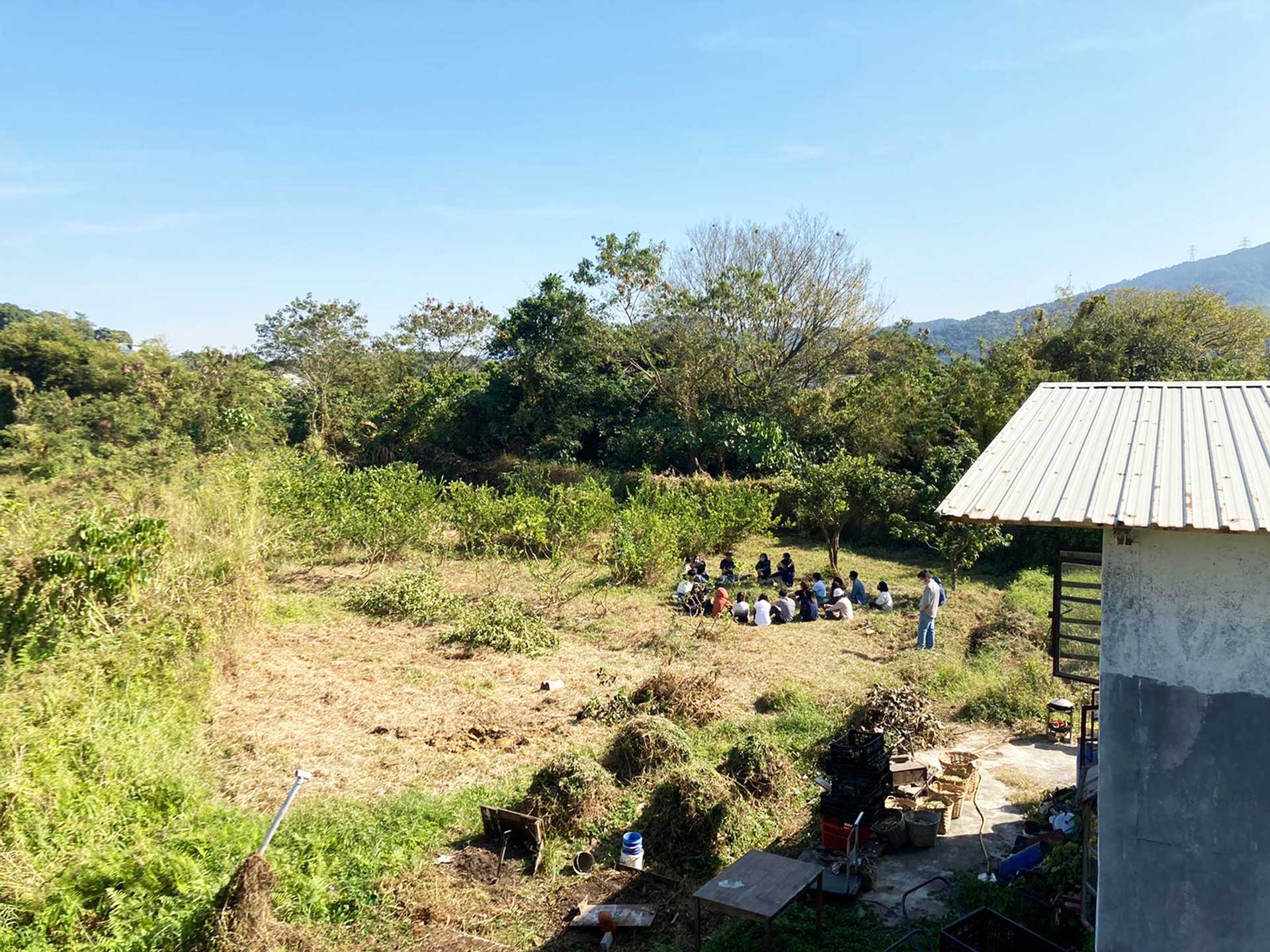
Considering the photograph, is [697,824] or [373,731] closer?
[697,824]

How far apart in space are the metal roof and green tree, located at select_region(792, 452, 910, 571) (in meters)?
10.5

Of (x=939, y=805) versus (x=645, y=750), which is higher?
(x=645, y=750)

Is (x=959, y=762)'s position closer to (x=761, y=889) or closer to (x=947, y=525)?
(x=761, y=889)

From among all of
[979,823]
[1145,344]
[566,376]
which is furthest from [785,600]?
[1145,344]

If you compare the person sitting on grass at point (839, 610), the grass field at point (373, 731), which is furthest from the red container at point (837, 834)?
the person sitting on grass at point (839, 610)

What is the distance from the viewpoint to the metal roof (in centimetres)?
395

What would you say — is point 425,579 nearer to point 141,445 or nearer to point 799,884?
point 799,884

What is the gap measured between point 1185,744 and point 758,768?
13.6 ft

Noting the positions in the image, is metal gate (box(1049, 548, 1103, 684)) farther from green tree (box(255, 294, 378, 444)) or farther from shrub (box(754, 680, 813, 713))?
green tree (box(255, 294, 378, 444))

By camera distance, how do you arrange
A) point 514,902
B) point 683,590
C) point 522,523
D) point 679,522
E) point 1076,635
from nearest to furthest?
point 514,902 < point 1076,635 < point 683,590 < point 522,523 < point 679,522

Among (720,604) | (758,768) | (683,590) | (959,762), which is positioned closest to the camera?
(758,768)

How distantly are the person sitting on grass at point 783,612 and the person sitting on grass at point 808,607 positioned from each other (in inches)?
7.1

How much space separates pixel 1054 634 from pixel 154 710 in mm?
7940

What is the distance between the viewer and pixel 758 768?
7695 mm
